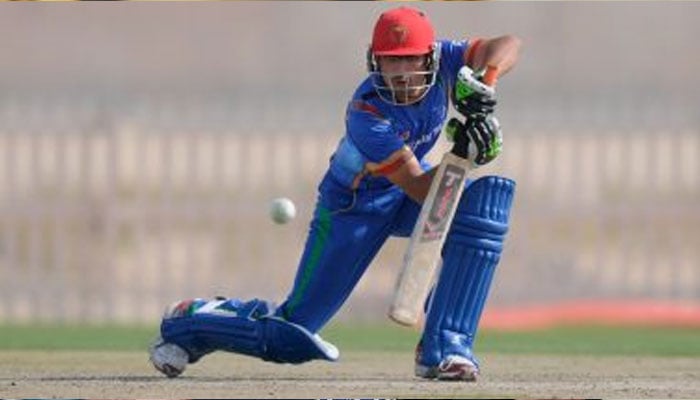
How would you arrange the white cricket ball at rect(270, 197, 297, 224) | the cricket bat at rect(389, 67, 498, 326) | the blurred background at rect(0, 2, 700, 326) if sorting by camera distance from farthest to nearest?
the blurred background at rect(0, 2, 700, 326) < the white cricket ball at rect(270, 197, 297, 224) < the cricket bat at rect(389, 67, 498, 326)

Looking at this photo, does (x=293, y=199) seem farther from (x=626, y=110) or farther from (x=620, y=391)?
(x=620, y=391)

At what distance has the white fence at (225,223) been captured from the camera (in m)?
16.3

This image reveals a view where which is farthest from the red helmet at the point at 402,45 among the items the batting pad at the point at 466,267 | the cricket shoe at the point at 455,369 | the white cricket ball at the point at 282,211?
the white cricket ball at the point at 282,211

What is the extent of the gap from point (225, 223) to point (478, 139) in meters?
8.29

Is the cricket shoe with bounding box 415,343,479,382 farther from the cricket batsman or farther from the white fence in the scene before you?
the white fence

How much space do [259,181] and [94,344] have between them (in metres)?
4.26

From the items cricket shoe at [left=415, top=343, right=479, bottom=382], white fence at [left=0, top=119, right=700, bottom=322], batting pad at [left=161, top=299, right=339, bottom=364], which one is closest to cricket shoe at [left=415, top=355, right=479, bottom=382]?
cricket shoe at [left=415, top=343, right=479, bottom=382]

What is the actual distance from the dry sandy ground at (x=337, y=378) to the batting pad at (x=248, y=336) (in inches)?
4.3

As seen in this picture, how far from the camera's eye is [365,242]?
8.58 meters

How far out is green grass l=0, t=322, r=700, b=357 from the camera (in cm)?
1202

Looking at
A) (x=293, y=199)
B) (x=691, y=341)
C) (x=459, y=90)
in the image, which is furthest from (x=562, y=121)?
(x=459, y=90)

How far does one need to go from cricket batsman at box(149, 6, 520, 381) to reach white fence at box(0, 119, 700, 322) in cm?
737

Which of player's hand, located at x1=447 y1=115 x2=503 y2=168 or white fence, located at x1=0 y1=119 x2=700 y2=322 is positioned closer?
player's hand, located at x1=447 y1=115 x2=503 y2=168

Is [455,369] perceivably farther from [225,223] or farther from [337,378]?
[225,223]
